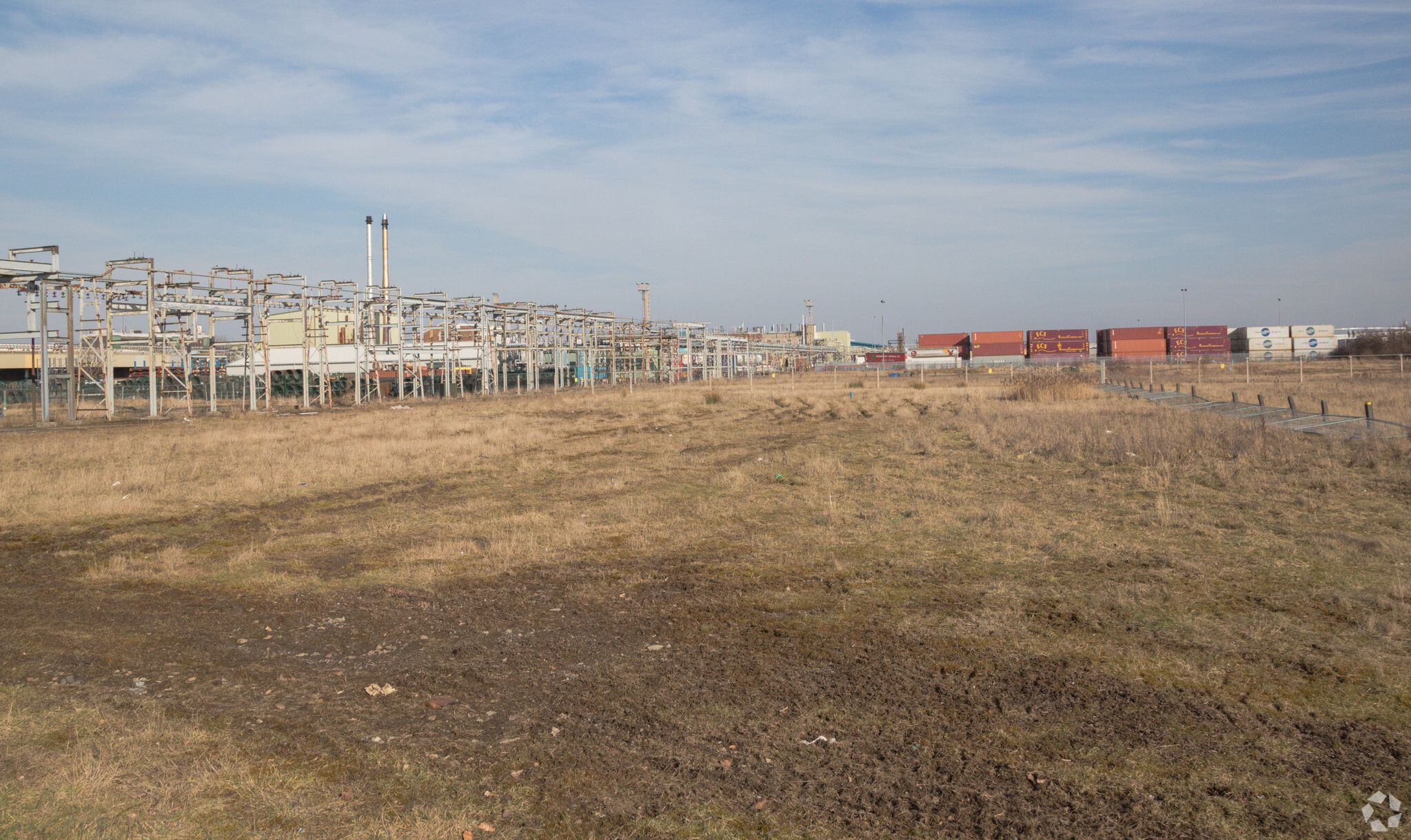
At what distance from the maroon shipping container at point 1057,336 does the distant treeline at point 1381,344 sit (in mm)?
28111

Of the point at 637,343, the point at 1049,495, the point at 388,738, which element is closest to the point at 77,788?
the point at 388,738

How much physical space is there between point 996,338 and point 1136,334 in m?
14.3

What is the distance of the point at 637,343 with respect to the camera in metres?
73.0

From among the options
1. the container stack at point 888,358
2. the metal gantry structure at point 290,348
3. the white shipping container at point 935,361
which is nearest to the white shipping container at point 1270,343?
the white shipping container at point 935,361

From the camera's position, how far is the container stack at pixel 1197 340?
291 feet

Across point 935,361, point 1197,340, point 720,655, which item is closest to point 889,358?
point 935,361

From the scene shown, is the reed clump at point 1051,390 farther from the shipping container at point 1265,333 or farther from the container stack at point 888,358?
the shipping container at point 1265,333

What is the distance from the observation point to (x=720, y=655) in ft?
20.8

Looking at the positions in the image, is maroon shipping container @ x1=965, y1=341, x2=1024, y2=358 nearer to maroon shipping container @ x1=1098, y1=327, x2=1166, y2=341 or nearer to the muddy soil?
maroon shipping container @ x1=1098, y1=327, x2=1166, y2=341

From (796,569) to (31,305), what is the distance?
107 ft

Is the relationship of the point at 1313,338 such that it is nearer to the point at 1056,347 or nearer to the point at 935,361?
the point at 1056,347

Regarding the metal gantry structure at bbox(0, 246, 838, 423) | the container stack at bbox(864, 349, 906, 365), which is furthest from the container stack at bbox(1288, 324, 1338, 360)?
the metal gantry structure at bbox(0, 246, 838, 423)

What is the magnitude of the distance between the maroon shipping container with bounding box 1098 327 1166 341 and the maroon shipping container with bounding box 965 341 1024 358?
9.79 metres

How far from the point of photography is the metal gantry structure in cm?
2909
